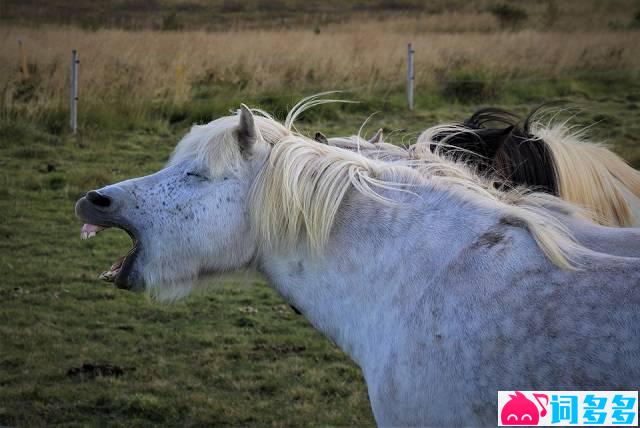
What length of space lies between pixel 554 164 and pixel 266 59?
10294mm

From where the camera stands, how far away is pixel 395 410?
2184 millimetres

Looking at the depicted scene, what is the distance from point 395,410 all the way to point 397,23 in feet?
68.6

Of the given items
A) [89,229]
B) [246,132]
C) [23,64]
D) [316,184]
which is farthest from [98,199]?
[23,64]

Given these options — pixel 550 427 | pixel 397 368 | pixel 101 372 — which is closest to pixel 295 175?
pixel 397 368

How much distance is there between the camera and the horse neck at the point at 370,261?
7.47ft

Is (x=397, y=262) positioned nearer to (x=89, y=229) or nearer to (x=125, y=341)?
(x=89, y=229)

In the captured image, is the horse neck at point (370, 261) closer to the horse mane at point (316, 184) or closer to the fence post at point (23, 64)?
the horse mane at point (316, 184)

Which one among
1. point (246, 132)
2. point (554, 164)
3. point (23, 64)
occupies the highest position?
point (246, 132)

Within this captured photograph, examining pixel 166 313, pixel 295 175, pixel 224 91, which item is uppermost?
pixel 295 175

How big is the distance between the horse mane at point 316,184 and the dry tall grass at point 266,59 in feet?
29.6

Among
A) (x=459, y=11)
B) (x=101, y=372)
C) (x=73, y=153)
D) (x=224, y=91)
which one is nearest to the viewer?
(x=101, y=372)

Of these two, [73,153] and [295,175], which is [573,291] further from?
[73,153]

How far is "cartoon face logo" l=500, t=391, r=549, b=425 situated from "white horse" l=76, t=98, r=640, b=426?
0.04 m

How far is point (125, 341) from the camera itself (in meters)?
5.19
